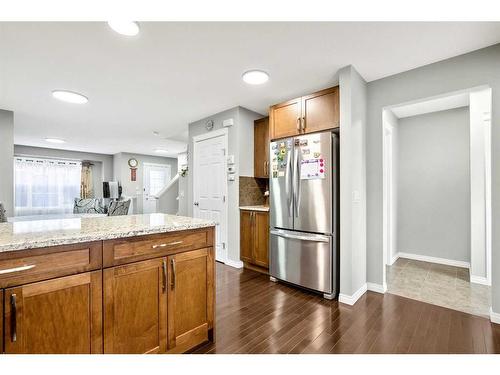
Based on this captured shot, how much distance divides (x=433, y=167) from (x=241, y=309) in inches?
136

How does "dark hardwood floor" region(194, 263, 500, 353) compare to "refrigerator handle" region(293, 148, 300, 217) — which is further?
"refrigerator handle" region(293, 148, 300, 217)

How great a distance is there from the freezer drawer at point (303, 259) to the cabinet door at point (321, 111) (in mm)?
1187

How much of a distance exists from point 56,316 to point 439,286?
3478 mm

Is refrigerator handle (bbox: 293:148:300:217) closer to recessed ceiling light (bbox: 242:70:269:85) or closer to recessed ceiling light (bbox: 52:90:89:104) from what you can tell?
recessed ceiling light (bbox: 242:70:269:85)

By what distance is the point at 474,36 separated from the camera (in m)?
1.89

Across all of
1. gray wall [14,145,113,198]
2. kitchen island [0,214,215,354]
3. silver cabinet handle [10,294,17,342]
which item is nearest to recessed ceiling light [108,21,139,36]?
kitchen island [0,214,215,354]

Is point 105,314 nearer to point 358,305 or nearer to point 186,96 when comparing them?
point 358,305

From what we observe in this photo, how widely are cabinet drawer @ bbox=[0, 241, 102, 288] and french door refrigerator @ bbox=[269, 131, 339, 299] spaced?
6.50 feet

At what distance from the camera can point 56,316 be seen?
3.67ft

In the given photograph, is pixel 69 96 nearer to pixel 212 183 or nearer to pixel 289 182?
pixel 212 183

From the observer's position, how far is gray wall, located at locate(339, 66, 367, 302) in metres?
2.37

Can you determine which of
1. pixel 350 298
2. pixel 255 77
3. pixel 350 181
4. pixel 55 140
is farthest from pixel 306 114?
pixel 55 140

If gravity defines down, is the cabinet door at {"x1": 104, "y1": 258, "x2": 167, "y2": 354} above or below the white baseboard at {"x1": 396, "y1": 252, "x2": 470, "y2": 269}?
above
